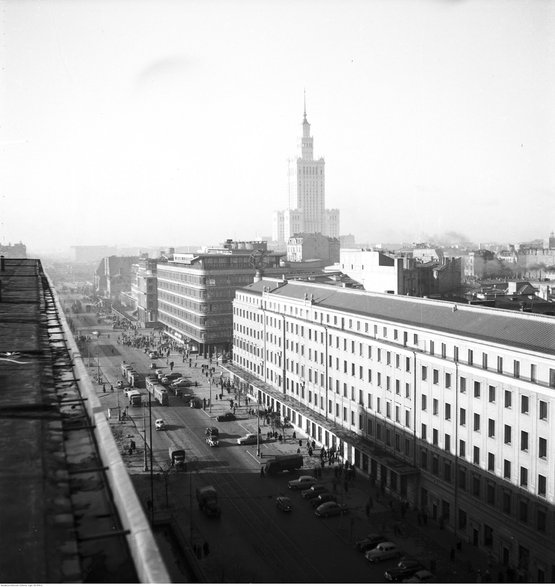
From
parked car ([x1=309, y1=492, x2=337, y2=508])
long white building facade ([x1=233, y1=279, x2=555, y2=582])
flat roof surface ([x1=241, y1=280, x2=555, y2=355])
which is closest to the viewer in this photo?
long white building facade ([x1=233, y1=279, x2=555, y2=582])

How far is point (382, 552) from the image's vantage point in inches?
1289

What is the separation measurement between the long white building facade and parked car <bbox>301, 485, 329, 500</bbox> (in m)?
3.94

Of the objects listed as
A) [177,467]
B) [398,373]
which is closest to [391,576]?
[398,373]

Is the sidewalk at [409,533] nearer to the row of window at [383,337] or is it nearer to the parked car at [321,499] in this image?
the parked car at [321,499]

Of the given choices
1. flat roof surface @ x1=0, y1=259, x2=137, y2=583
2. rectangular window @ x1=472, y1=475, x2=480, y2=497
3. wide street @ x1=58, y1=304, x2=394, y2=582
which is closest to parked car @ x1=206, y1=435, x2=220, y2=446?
wide street @ x1=58, y1=304, x2=394, y2=582

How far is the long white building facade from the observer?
31312mm

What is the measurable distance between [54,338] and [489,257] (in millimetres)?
139644

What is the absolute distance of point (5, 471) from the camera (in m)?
8.06

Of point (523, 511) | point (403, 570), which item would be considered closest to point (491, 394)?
point (523, 511)

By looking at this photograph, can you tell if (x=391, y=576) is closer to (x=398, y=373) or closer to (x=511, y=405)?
(x=511, y=405)

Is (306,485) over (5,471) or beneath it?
beneath

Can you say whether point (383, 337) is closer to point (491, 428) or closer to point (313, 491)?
point (313, 491)

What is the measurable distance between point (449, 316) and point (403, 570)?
16.5 m

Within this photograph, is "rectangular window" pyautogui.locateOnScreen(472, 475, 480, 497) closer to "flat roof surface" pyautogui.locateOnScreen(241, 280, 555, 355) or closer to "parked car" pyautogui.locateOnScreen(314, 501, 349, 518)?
"flat roof surface" pyautogui.locateOnScreen(241, 280, 555, 355)
